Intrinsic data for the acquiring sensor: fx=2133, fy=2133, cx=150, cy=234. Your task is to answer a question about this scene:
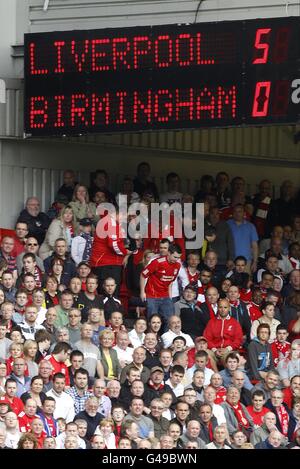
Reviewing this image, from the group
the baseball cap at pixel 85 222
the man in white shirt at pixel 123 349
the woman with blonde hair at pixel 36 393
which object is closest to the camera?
the woman with blonde hair at pixel 36 393

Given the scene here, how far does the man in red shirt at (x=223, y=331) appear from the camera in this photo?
26.4m

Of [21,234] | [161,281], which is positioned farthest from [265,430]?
[21,234]

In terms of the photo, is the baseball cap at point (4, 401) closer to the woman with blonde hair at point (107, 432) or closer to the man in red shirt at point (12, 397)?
the man in red shirt at point (12, 397)

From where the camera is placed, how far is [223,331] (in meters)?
26.5

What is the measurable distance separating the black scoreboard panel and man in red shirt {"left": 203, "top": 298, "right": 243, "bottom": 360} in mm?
2375

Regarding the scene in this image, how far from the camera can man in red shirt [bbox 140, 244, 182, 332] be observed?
2678 centimetres

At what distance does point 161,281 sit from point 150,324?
3.17 ft

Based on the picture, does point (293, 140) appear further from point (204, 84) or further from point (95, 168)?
point (204, 84)

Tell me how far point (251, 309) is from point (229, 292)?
483 mm

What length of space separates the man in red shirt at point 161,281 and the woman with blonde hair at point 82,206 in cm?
120

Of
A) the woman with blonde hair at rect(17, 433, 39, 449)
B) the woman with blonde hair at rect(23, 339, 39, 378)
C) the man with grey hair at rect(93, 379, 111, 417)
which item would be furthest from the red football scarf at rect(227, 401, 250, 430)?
the woman with blonde hair at rect(17, 433, 39, 449)

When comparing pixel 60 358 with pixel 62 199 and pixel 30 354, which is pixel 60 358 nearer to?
pixel 30 354

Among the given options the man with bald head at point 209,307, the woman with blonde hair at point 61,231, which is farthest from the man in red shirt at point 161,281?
the woman with blonde hair at point 61,231

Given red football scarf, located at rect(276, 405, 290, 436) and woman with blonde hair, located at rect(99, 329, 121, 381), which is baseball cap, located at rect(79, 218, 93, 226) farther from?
red football scarf, located at rect(276, 405, 290, 436)
